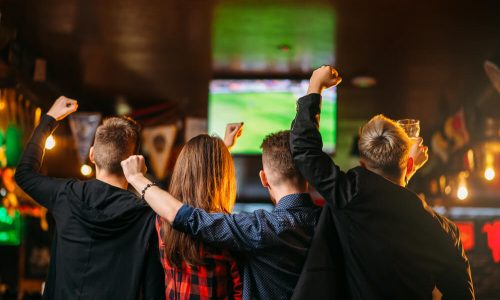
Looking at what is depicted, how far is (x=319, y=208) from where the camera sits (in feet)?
8.25

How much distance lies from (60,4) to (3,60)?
0.78 m

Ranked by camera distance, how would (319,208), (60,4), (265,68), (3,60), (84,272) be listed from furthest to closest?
(265,68), (3,60), (60,4), (84,272), (319,208)

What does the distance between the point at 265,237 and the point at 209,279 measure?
1.08 feet

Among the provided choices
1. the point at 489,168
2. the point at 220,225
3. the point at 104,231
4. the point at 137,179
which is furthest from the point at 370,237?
the point at 489,168

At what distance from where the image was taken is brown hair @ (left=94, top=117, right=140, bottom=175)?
9.36 ft

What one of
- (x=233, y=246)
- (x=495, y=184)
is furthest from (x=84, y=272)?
(x=495, y=184)

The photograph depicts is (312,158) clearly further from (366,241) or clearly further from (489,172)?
(489,172)

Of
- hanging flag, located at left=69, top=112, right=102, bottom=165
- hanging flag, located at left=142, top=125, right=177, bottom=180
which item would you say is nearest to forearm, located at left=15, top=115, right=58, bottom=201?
hanging flag, located at left=69, top=112, right=102, bottom=165

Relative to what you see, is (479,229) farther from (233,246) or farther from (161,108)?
(233,246)

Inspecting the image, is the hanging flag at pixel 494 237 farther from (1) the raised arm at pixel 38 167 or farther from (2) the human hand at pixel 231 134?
(1) the raised arm at pixel 38 167

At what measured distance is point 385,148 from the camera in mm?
2412

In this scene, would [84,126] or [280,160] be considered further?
[84,126]

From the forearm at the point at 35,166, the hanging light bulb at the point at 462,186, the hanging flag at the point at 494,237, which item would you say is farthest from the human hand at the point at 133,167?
the hanging flag at the point at 494,237

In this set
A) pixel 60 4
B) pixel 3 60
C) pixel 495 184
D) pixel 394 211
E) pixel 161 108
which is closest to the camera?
pixel 394 211
